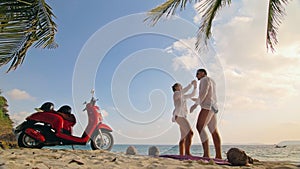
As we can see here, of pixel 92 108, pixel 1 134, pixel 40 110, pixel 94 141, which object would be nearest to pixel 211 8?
pixel 92 108

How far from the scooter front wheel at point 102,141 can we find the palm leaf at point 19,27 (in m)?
2.86

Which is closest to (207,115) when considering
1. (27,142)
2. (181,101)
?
(181,101)

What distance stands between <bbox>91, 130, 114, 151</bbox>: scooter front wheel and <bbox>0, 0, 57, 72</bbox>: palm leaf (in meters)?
2.86

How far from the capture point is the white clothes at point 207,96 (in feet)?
15.5

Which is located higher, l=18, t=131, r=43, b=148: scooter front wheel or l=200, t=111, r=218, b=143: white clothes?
l=200, t=111, r=218, b=143: white clothes

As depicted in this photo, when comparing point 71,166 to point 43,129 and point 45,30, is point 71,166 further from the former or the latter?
point 43,129

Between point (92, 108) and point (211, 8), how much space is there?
3.11 meters

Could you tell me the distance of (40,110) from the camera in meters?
6.21

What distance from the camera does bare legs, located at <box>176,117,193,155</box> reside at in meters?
4.95

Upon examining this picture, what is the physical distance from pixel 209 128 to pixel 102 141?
250 cm

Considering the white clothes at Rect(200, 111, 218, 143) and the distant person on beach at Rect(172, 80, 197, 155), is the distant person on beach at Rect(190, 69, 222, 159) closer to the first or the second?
the white clothes at Rect(200, 111, 218, 143)

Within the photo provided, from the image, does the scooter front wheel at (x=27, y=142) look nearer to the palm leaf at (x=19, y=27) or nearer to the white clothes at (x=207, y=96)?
the palm leaf at (x=19, y=27)

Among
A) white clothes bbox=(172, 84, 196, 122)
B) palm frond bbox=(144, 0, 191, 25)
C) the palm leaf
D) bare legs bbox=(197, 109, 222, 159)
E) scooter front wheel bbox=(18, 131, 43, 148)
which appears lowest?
scooter front wheel bbox=(18, 131, 43, 148)

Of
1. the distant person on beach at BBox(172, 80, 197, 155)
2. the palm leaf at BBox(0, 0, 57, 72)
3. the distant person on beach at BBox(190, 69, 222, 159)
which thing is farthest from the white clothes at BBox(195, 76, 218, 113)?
the palm leaf at BBox(0, 0, 57, 72)
